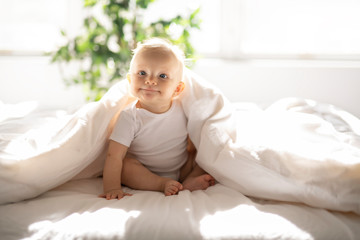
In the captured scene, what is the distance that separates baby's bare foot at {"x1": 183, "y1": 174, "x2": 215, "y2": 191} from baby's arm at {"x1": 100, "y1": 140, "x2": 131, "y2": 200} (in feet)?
0.63

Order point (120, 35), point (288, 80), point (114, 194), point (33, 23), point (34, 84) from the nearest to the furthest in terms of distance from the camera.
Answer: point (114, 194) → point (120, 35) → point (288, 80) → point (34, 84) → point (33, 23)

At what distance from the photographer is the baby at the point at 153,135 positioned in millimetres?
1095

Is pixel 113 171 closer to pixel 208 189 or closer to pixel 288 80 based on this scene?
pixel 208 189

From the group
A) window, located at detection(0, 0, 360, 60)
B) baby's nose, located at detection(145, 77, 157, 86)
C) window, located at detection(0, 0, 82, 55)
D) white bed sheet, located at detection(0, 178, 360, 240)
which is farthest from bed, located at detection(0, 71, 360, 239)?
window, located at detection(0, 0, 82, 55)

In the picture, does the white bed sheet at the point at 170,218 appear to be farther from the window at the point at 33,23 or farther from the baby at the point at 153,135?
the window at the point at 33,23

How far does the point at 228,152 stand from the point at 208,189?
0.13m

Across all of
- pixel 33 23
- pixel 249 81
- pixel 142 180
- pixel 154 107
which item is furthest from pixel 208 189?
pixel 33 23

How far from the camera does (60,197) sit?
3.15 ft

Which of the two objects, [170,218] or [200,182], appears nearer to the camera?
[170,218]

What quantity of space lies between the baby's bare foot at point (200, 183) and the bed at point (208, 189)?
0.12 ft

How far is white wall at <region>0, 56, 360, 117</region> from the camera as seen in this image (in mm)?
2547

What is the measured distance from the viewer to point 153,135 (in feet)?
4.00

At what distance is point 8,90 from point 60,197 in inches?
83.6

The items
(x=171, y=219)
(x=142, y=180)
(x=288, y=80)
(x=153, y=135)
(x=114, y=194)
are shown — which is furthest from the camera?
(x=288, y=80)
